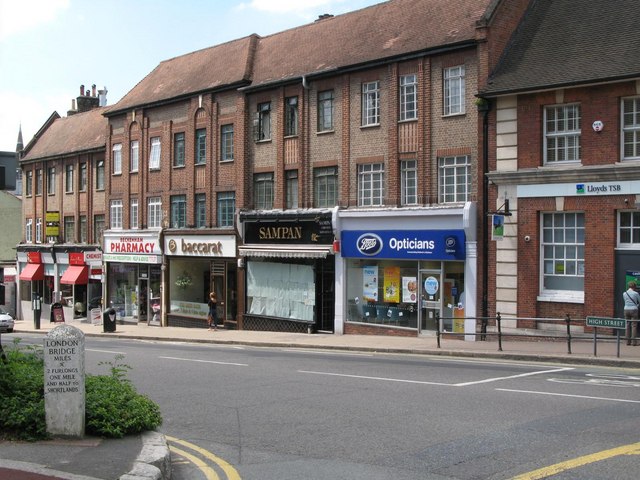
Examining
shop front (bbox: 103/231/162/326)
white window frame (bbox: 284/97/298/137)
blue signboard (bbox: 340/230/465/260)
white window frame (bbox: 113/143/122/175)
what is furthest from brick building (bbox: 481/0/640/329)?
white window frame (bbox: 113/143/122/175)

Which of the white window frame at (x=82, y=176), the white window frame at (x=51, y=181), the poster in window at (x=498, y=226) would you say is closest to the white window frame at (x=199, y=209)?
the white window frame at (x=82, y=176)

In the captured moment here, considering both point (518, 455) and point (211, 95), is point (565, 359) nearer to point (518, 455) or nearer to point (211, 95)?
point (518, 455)

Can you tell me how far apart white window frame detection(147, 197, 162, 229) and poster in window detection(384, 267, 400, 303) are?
14.7 metres

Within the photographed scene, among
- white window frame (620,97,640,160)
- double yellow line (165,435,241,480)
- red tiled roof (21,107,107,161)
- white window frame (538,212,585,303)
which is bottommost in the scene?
double yellow line (165,435,241,480)

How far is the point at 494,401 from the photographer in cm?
1216

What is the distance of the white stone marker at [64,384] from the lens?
8.91 m

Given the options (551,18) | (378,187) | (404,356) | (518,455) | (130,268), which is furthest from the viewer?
(130,268)

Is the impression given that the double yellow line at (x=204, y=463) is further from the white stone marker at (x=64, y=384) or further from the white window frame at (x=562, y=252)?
the white window frame at (x=562, y=252)

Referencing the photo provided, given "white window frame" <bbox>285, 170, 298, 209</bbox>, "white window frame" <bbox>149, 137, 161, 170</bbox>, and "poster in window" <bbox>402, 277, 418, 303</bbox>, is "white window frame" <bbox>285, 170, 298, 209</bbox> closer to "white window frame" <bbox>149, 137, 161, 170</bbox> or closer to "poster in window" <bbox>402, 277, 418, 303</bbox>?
"poster in window" <bbox>402, 277, 418, 303</bbox>

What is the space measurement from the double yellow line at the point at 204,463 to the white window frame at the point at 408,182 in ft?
56.3

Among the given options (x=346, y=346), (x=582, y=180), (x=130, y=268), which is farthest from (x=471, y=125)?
(x=130, y=268)

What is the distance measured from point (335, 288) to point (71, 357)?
20.1 metres

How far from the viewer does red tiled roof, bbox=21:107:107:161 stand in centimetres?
4525

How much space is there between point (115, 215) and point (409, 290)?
20.6 metres
